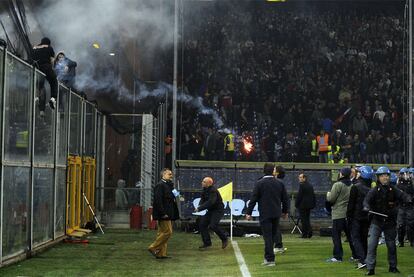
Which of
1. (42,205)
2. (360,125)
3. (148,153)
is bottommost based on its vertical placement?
(42,205)

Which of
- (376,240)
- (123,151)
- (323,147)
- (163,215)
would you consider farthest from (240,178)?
(376,240)

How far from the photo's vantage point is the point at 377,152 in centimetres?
2747

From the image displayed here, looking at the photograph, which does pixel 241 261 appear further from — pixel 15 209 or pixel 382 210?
pixel 15 209

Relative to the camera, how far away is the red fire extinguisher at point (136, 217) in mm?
21984

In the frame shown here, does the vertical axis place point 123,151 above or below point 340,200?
above

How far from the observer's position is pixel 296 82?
103 feet

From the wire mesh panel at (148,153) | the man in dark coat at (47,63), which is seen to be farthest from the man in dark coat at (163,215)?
the wire mesh panel at (148,153)

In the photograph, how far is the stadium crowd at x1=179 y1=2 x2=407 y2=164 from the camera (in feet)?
90.8

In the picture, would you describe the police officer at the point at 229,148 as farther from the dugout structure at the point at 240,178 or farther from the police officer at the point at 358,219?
the police officer at the point at 358,219

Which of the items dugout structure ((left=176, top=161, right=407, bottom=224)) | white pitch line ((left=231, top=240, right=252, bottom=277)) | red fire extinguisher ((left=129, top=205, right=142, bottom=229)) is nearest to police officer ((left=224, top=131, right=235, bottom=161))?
dugout structure ((left=176, top=161, right=407, bottom=224))

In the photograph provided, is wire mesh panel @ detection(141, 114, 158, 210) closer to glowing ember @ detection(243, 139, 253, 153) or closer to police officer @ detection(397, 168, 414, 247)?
glowing ember @ detection(243, 139, 253, 153)

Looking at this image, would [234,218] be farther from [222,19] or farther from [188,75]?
[222,19]

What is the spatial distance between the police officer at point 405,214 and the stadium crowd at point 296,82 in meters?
10.3

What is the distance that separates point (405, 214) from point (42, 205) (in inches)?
306
